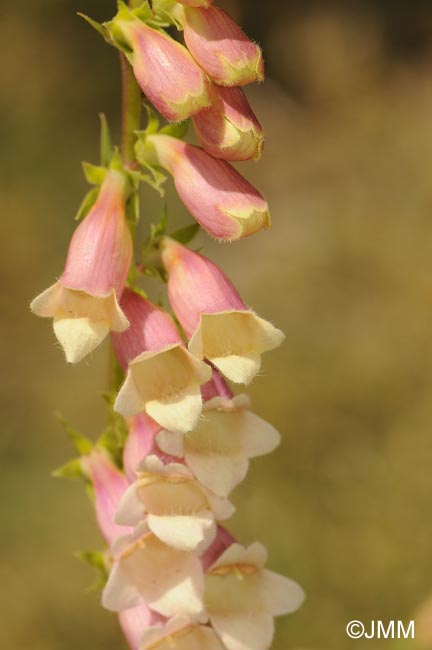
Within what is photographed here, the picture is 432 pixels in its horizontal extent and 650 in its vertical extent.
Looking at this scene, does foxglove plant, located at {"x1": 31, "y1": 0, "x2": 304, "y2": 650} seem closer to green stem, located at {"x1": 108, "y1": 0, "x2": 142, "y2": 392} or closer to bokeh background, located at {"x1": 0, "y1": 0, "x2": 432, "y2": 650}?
green stem, located at {"x1": 108, "y1": 0, "x2": 142, "y2": 392}

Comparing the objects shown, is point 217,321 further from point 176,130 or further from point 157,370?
point 176,130

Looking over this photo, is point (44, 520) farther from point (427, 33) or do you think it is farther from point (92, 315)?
point (427, 33)

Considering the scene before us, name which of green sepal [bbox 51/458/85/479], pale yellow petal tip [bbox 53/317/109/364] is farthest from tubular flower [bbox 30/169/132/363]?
green sepal [bbox 51/458/85/479]

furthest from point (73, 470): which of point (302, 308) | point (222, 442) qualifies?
point (302, 308)

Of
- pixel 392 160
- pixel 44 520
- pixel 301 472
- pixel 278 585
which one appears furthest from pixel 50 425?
pixel 278 585

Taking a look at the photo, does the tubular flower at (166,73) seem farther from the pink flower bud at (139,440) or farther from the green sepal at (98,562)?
the green sepal at (98,562)

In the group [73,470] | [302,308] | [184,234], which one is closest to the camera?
[184,234]

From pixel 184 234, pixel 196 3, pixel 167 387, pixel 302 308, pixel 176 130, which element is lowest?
pixel 167 387
